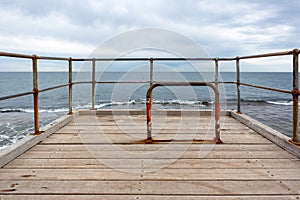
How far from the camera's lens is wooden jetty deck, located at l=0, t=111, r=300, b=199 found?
4.91 ft

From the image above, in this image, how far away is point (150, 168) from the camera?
187cm

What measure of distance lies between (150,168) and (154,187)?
12.2 inches

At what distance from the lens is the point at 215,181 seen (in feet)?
5.37

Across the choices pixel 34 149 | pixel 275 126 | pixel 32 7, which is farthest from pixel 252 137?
pixel 275 126

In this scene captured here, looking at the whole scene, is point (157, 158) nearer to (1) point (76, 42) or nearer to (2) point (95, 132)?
(2) point (95, 132)

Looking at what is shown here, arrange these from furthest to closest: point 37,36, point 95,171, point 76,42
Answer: point 37,36 → point 76,42 → point 95,171

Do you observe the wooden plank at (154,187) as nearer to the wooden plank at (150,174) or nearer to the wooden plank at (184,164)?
the wooden plank at (150,174)

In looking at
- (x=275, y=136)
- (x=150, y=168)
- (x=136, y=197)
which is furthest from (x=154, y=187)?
(x=275, y=136)

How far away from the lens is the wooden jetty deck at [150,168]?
1498 millimetres

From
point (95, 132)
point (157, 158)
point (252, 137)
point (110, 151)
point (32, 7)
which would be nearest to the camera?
point (157, 158)

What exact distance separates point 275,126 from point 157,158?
39.6 ft

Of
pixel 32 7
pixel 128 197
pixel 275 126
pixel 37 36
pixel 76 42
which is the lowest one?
pixel 275 126

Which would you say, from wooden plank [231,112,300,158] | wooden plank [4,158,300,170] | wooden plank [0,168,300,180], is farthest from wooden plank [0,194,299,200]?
wooden plank [231,112,300,158]

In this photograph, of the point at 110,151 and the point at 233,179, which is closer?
the point at 233,179
